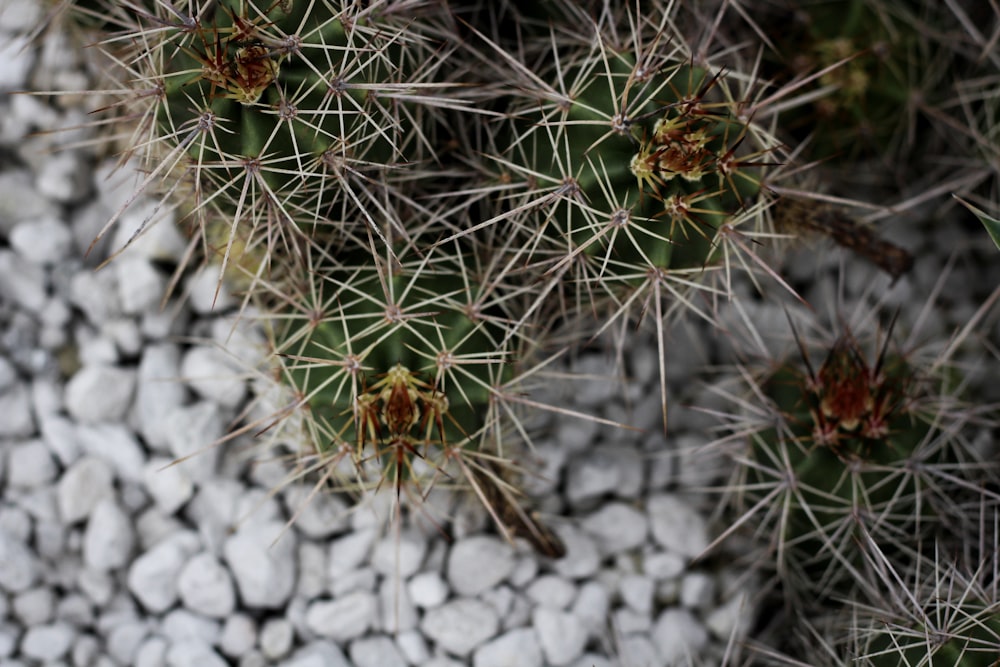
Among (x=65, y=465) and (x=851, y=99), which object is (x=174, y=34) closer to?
(x=65, y=465)

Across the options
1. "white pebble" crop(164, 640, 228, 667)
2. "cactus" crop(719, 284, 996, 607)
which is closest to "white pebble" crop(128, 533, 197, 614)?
"white pebble" crop(164, 640, 228, 667)

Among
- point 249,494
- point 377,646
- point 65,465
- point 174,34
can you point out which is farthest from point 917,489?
point 65,465

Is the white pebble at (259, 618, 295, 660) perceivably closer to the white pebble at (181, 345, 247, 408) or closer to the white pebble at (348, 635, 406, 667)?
the white pebble at (348, 635, 406, 667)

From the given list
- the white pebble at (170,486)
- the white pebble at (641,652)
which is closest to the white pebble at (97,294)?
the white pebble at (170,486)

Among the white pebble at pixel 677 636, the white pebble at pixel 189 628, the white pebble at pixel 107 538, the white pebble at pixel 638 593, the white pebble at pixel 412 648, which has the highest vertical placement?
the white pebble at pixel 107 538

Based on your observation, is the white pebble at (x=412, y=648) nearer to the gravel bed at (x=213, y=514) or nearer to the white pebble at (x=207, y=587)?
the gravel bed at (x=213, y=514)

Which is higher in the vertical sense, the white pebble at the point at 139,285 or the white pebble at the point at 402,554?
the white pebble at the point at 139,285

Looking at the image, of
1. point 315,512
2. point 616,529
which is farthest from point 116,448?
point 616,529

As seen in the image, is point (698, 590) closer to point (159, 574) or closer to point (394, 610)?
point (394, 610)
